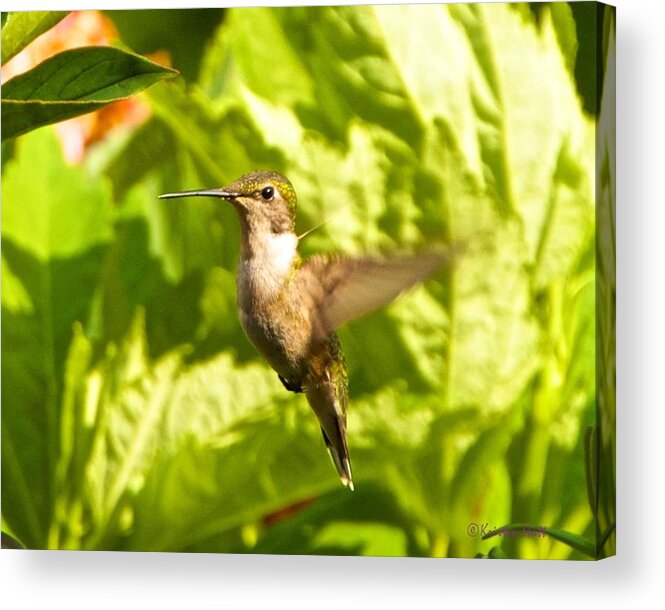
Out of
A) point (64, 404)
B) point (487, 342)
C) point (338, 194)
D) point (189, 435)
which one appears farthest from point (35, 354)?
point (487, 342)

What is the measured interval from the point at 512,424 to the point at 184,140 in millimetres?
553

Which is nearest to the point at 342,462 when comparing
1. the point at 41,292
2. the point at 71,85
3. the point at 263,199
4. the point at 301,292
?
the point at 301,292

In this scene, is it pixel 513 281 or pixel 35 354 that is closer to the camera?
pixel 513 281

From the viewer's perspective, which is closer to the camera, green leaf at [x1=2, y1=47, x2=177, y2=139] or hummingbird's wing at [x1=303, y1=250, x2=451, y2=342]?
hummingbird's wing at [x1=303, y1=250, x2=451, y2=342]

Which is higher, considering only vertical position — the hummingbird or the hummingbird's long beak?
the hummingbird's long beak

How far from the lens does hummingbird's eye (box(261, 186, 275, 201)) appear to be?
67.4 inches

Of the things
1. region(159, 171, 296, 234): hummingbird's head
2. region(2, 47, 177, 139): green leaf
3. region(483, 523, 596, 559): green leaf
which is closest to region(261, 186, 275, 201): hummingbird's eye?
region(159, 171, 296, 234): hummingbird's head

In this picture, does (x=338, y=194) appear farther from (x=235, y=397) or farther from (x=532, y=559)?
(x=532, y=559)

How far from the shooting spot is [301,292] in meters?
1.66

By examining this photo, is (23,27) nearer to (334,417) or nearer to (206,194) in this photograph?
(206,194)

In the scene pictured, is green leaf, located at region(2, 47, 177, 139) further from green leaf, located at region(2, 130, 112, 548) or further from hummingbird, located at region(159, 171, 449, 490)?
hummingbird, located at region(159, 171, 449, 490)

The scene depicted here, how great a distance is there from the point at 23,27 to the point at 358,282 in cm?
57

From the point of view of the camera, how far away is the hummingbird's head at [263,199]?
170 cm

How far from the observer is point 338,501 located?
172cm
